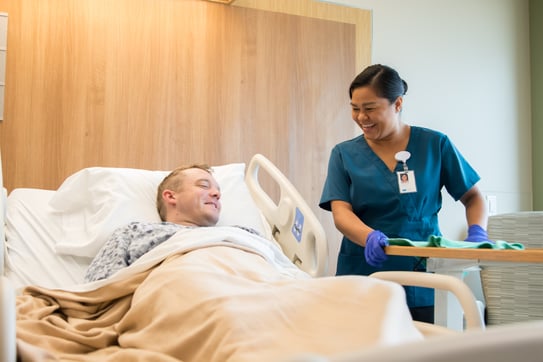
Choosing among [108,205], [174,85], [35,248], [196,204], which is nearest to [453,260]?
[196,204]

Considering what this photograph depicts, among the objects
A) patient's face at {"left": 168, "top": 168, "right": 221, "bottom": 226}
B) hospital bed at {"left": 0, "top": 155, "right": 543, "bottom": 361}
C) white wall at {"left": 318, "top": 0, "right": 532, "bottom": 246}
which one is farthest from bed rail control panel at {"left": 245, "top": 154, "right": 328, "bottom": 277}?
white wall at {"left": 318, "top": 0, "right": 532, "bottom": 246}

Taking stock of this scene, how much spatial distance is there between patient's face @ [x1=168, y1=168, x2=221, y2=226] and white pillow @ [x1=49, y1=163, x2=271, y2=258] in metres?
0.13

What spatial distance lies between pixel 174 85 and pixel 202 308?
1.78 meters

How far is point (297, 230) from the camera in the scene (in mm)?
2170

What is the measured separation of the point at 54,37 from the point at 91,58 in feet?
0.57

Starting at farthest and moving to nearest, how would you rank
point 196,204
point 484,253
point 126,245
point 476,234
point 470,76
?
point 470,76 < point 196,204 < point 476,234 < point 126,245 < point 484,253

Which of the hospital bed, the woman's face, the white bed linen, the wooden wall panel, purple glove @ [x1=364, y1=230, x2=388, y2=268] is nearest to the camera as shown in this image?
the hospital bed

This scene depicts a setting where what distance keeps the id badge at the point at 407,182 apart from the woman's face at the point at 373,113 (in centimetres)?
18

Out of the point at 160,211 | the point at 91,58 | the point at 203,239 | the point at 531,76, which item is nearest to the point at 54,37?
the point at 91,58

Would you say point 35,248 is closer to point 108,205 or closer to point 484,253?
point 108,205

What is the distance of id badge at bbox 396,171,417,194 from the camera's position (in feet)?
6.86

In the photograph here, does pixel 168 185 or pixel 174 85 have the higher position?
pixel 174 85

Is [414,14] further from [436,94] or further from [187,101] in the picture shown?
[187,101]

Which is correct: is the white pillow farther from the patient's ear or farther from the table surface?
the table surface
